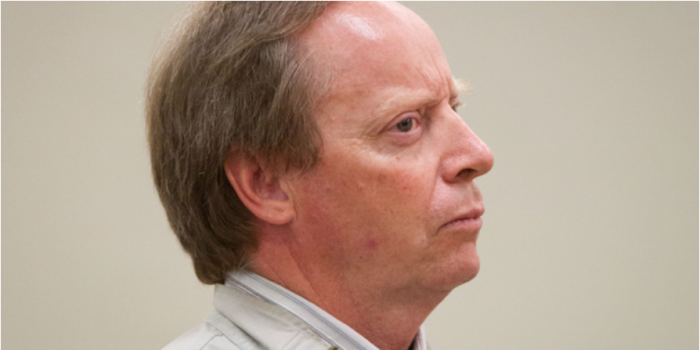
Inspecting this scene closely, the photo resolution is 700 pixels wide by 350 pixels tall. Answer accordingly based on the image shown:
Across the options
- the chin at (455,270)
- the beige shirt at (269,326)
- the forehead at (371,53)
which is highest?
the forehead at (371,53)

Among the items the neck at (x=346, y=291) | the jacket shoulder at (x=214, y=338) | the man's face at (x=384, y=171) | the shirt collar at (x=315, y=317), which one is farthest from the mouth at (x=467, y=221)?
the jacket shoulder at (x=214, y=338)

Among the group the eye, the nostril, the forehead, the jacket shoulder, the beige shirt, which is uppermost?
the forehead

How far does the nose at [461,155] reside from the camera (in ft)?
4.17

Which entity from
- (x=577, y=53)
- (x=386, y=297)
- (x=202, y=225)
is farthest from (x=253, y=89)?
(x=577, y=53)

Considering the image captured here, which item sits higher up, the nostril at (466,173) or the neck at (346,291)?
the nostril at (466,173)

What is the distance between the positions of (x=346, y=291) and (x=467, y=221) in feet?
0.79

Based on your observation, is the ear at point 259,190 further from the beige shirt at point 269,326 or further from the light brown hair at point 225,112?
the beige shirt at point 269,326

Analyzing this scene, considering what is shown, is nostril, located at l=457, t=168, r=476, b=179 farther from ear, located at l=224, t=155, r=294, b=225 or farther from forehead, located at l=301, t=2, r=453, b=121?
ear, located at l=224, t=155, r=294, b=225

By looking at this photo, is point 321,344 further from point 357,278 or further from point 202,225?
point 202,225

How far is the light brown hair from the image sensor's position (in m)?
1.25

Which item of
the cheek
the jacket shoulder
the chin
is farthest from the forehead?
the jacket shoulder

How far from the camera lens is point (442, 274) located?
1.27m

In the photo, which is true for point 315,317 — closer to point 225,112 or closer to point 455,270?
point 455,270

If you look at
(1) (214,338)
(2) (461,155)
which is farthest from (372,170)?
(1) (214,338)
